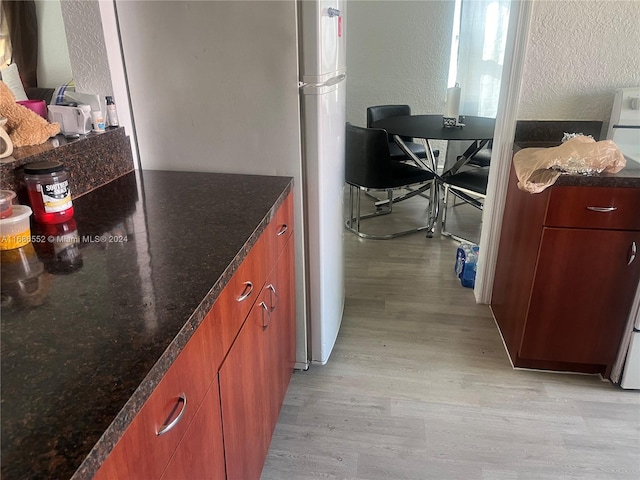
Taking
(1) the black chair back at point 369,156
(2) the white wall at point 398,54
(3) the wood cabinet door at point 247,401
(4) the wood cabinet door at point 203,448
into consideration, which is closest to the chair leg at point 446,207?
(1) the black chair back at point 369,156

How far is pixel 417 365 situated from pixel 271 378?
823 mm

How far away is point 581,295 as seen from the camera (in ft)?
6.05

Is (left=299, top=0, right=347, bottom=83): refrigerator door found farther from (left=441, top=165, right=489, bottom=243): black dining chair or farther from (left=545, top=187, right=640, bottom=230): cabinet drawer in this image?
(left=441, top=165, right=489, bottom=243): black dining chair

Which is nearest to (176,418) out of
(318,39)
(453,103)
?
(318,39)

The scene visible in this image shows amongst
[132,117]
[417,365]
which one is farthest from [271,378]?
[132,117]

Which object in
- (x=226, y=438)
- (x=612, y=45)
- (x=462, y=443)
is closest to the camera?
(x=226, y=438)

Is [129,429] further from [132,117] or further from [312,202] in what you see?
[132,117]

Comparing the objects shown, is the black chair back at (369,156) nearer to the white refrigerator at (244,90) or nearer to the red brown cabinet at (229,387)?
the white refrigerator at (244,90)

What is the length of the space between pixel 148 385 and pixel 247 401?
1.96ft

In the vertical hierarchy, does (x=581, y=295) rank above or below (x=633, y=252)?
below

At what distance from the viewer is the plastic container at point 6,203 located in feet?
3.47

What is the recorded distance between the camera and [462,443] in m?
1.67

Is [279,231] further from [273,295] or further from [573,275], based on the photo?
[573,275]

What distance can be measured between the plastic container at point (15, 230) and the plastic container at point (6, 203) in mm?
11
